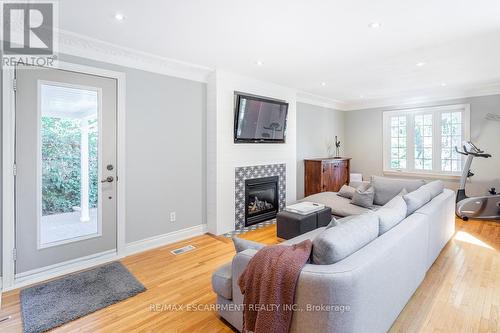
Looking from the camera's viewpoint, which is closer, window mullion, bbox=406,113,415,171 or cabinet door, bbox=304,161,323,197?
cabinet door, bbox=304,161,323,197

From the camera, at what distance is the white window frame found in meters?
5.25

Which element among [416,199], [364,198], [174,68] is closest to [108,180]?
[174,68]

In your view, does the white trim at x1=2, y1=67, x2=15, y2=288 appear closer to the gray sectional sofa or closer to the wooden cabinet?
the gray sectional sofa

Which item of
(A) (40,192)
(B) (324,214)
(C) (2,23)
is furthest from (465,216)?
(C) (2,23)

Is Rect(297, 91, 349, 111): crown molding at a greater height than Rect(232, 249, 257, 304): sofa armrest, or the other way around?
Rect(297, 91, 349, 111): crown molding

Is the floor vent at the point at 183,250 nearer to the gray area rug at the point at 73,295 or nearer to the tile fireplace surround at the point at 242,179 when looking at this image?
the gray area rug at the point at 73,295

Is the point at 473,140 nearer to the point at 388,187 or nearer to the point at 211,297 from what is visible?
the point at 388,187

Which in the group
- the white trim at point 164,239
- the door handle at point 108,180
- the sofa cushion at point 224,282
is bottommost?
Result: the white trim at point 164,239

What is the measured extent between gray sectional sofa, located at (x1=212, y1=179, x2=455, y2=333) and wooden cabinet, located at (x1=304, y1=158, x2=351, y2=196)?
295cm

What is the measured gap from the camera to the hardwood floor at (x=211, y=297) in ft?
6.45

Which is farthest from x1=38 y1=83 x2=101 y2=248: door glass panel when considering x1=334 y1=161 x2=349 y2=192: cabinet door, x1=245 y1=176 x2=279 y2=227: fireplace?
x1=334 y1=161 x2=349 y2=192: cabinet door

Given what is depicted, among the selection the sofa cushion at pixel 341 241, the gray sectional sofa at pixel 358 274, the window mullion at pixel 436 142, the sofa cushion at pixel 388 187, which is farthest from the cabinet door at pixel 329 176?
the sofa cushion at pixel 341 241

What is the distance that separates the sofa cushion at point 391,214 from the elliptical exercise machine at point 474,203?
3.24m

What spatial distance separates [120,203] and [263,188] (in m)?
2.37
